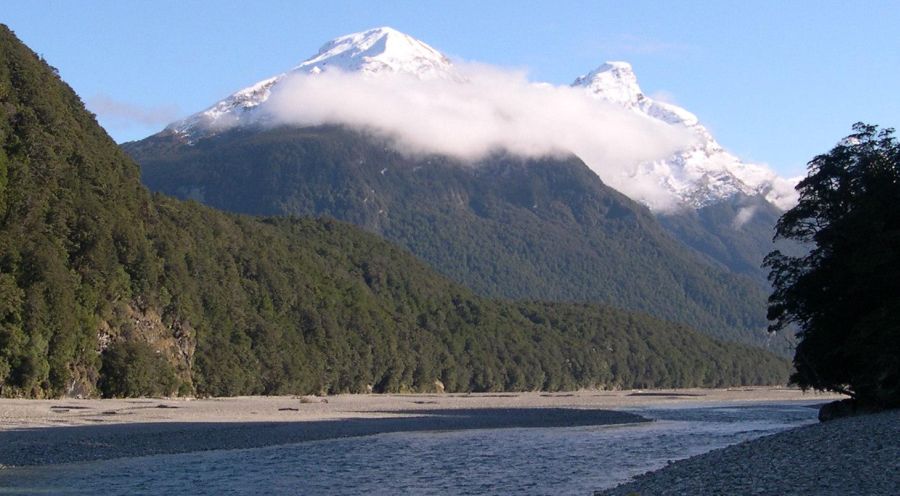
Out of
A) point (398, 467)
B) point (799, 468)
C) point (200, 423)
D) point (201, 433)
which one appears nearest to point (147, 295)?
point (200, 423)

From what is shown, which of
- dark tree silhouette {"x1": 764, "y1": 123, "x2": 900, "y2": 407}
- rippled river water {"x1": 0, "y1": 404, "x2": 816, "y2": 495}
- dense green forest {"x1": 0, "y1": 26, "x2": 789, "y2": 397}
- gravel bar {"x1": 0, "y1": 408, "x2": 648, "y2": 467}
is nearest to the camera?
rippled river water {"x1": 0, "y1": 404, "x2": 816, "y2": 495}

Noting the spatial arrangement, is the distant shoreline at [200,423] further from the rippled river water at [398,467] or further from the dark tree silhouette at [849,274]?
the dark tree silhouette at [849,274]

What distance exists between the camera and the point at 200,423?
6300 cm

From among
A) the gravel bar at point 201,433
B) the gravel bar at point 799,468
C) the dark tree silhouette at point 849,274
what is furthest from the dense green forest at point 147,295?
the gravel bar at point 799,468

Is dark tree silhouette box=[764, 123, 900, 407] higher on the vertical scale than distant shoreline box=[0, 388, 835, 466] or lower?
higher

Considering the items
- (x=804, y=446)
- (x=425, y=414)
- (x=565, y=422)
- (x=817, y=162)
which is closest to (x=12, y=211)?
(x=425, y=414)

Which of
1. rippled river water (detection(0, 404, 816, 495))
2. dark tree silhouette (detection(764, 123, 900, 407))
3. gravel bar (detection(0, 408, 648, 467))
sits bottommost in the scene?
rippled river water (detection(0, 404, 816, 495))

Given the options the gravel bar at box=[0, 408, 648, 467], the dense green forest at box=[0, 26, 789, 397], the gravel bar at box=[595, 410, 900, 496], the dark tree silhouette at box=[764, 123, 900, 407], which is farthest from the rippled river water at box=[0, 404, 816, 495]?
the dense green forest at box=[0, 26, 789, 397]

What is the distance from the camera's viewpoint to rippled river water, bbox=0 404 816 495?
36875 millimetres

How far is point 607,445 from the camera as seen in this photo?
2207 inches

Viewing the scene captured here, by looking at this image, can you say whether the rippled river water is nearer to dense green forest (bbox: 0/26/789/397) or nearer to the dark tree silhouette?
the dark tree silhouette

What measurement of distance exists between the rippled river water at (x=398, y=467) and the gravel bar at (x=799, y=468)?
12.0ft

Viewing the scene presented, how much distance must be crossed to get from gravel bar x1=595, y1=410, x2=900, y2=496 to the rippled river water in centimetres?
366

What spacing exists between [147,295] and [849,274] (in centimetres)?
6395
